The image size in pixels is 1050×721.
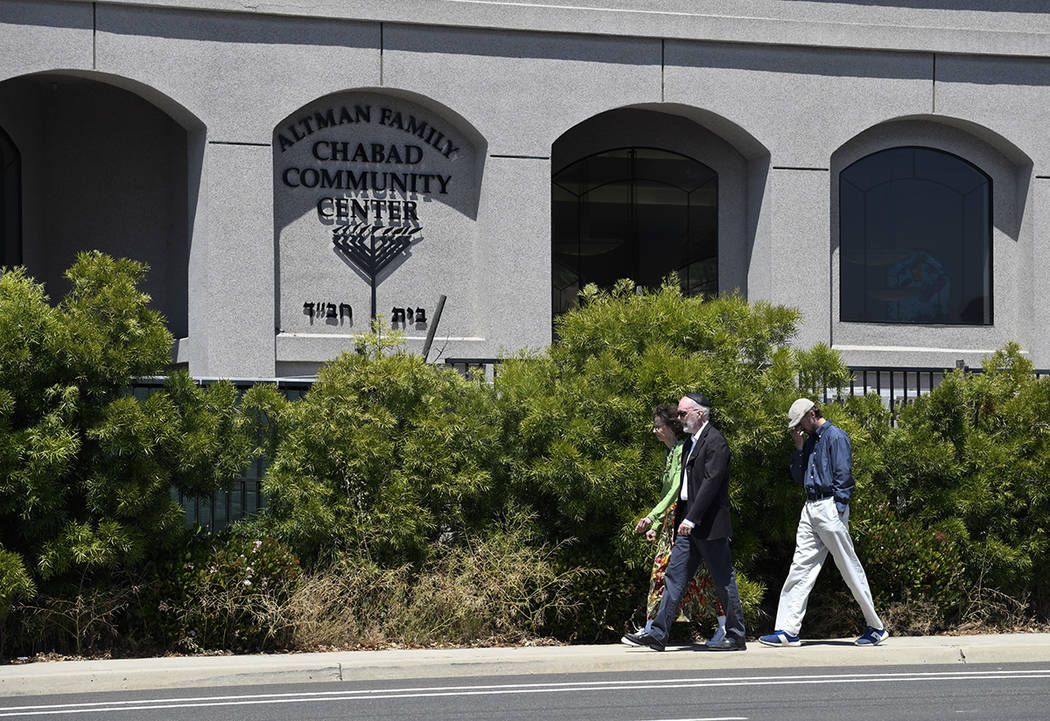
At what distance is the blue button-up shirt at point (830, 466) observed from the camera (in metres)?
11.2

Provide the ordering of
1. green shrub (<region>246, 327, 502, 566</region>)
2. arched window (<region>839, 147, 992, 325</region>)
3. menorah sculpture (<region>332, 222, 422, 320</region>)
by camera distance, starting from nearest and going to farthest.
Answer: green shrub (<region>246, 327, 502, 566</region>) → menorah sculpture (<region>332, 222, 422, 320</region>) → arched window (<region>839, 147, 992, 325</region>)

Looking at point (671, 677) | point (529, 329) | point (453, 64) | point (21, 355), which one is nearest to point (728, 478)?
point (671, 677)

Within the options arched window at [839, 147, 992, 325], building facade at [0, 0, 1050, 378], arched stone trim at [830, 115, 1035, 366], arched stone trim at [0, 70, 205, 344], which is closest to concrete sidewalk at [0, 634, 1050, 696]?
building facade at [0, 0, 1050, 378]

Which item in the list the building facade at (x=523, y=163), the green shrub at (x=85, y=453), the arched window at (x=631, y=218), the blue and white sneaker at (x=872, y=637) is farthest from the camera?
the arched window at (x=631, y=218)

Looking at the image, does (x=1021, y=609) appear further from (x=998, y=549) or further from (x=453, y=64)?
(x=453, y=64)

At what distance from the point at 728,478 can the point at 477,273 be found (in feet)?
31.4

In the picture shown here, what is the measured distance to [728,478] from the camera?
1126 centimetres

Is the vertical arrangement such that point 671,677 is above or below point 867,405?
below

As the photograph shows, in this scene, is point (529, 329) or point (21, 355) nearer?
point (21, 355)

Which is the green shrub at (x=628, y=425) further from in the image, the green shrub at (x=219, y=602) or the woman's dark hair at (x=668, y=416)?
the green shrub at (x=219, y=602)

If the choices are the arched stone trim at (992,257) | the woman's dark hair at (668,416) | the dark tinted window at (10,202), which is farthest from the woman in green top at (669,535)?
the dark tinted window at (10,202)

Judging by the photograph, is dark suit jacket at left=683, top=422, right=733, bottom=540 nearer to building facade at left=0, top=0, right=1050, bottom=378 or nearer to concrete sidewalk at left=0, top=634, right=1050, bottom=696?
concrete sidewalk at left=0, top=634, right=1050, bottom=696

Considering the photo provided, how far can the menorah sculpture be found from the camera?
1975cm

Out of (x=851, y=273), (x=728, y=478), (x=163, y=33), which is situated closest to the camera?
(x=728, y=478)
